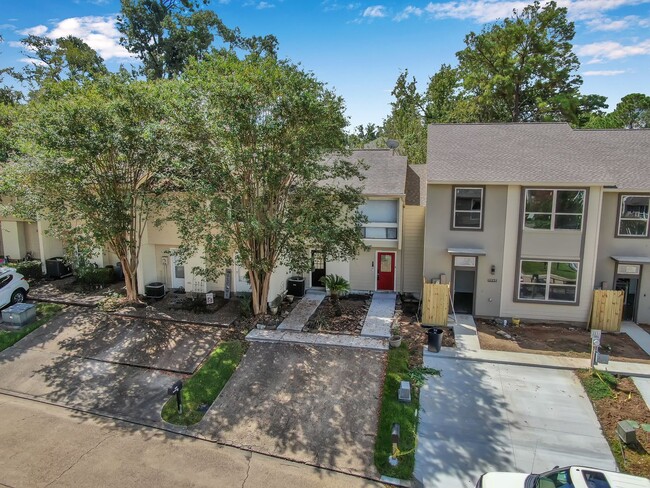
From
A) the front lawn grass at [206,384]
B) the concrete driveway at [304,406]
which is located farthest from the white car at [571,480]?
the front lawn grass at [206,384]

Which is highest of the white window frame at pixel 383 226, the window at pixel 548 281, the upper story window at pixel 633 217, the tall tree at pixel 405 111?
the tall tree at pixel 405 111

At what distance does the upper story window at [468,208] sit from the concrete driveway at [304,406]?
21.6ft

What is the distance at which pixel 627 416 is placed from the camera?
966 cm

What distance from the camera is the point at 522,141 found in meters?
17.4

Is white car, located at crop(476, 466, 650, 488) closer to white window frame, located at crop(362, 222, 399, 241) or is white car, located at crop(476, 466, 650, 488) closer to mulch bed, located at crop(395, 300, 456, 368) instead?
mulch bed, located at crop(395, 300, 456, 368)

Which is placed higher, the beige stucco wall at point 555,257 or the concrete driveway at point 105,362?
the beige stucco wall at point 555,257

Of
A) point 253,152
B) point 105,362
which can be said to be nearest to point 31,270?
point 105,362

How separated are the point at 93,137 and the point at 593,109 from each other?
4192cm

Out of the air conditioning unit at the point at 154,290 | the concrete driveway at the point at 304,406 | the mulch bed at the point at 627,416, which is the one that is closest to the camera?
the mulch bed at the point at 627,416

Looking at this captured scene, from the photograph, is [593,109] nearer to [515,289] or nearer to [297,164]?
[515,289]

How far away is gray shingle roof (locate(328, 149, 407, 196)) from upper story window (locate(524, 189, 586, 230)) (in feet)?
16.2

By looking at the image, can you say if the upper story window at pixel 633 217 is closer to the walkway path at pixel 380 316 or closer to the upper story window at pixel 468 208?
the upper story window at pixel 468 208

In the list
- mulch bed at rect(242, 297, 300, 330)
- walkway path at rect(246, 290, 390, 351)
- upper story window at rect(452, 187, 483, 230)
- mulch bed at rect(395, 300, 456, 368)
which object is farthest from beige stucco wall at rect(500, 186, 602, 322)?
mulch bed at rect(242, 297, 300, 330)

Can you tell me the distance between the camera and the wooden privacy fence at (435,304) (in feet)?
49.0
